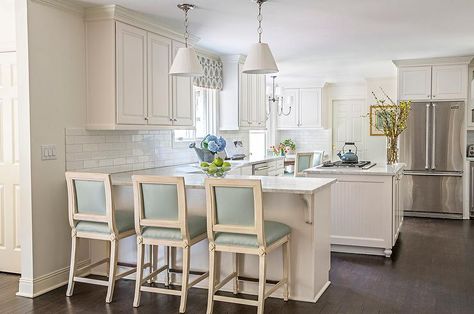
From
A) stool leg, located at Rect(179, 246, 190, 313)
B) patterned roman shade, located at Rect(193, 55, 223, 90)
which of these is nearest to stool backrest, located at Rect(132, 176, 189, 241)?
stool leg, located at Rect(179, 246, 190, 313)

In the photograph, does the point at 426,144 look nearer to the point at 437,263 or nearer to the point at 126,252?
the point at 437,263

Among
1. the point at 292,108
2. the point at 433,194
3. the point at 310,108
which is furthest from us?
the point at 292,108

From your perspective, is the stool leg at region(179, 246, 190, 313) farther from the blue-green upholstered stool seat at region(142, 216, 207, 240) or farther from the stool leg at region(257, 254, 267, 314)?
the stool leg at region(257, 254, 267, 314)

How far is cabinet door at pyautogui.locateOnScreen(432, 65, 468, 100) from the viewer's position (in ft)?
22.9

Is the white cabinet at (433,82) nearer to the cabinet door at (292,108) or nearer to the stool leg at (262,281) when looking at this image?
the cabinet door at (292,108)

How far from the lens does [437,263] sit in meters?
4.65

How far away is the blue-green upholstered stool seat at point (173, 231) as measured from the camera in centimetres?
349

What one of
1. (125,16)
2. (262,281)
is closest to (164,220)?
(262,281)

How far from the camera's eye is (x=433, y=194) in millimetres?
7109

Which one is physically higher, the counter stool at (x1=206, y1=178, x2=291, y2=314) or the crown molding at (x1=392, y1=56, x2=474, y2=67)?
the crown molding at (x1=392, y1=56, x2=474, y2=67)

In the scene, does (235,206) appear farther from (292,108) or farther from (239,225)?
(292,108)

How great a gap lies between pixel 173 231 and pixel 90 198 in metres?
0.74

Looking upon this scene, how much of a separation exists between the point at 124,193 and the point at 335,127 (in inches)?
269

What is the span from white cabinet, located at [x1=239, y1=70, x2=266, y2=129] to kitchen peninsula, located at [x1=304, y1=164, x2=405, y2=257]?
2.05 meters
